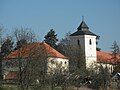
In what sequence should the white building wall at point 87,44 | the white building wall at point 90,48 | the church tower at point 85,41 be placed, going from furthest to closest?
the church tower at point 85,41, the white building wall at point 87,44, the white building wall at point 90,48

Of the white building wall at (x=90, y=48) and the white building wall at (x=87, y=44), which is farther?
the white building wall at (x=87, y=44)

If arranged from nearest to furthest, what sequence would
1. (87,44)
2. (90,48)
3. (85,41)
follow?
(90,48) < (87,44) < (85,41)

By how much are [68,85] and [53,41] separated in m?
58.5

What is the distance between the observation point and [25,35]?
3666 cm

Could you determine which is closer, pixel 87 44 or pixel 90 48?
pixel 90 48

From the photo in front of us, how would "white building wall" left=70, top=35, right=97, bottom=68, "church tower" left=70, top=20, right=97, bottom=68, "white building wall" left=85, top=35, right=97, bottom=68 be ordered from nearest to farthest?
1. "white building wall" left=85, top=35, right=97, bottom=68
2. "white building wall" left=70, top=35, right=97, bottom=68
3. "church tower" left=70, top=20, right=97, bottom=68

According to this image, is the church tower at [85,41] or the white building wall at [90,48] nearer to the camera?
the white building wall at [90,48]

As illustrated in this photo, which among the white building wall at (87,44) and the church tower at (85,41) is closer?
the white building wall at (87,44)

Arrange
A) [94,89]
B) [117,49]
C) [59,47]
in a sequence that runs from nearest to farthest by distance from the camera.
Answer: [94,89] < [117,49] < [59,47]

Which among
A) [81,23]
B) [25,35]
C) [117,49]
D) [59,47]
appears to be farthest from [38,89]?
[81,23]

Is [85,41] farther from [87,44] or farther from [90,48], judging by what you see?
[90,48]

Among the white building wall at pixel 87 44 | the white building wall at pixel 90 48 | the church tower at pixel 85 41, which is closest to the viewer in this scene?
the white building wall at pixel 90 48

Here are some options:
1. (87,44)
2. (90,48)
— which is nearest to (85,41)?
(87,44)

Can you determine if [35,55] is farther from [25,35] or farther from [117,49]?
[117,49]
